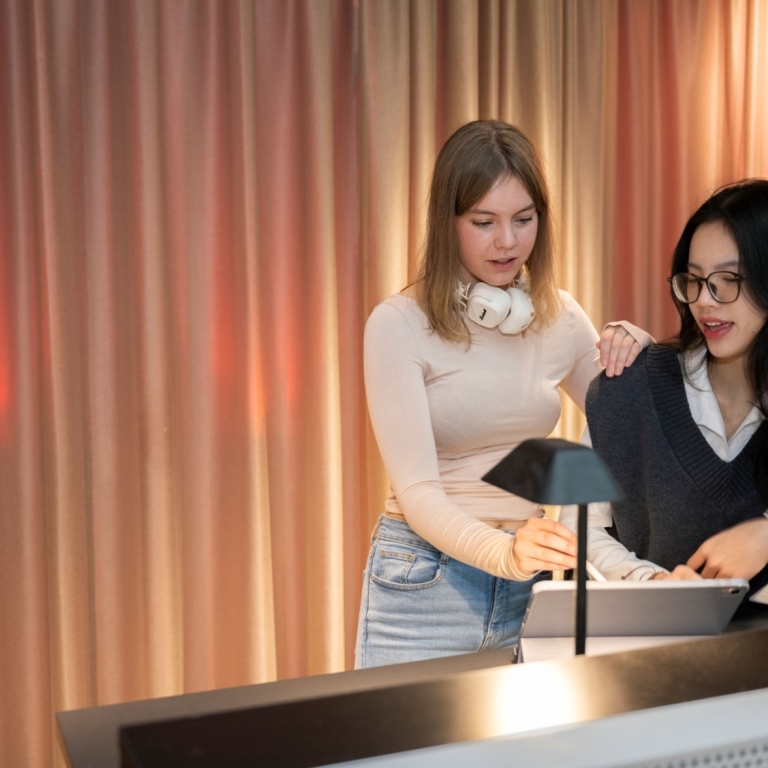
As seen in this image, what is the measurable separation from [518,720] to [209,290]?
1.87 m

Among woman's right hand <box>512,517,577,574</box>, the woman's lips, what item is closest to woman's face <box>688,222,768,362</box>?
the woman's lips

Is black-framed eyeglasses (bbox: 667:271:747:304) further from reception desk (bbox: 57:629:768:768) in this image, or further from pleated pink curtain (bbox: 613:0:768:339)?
pleated pink curtain (bbox: 613:0:768:339)

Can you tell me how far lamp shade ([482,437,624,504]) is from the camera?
0.83 meters

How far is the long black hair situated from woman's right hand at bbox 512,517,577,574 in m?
0.52

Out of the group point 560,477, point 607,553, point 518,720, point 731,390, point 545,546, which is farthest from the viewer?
point 731,390

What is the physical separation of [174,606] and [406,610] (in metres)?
0.99

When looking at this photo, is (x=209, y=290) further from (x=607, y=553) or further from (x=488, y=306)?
(x=607, y=553)

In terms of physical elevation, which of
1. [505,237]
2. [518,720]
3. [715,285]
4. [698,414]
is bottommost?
[518,720]

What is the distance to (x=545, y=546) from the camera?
4.43 feet

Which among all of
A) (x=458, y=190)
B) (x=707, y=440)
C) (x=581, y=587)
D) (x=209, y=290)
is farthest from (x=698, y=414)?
(x=209, y=290)

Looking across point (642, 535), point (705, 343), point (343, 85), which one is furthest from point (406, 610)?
point (343, 85)

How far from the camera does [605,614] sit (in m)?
1.12

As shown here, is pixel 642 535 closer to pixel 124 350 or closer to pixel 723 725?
pixel 723 725

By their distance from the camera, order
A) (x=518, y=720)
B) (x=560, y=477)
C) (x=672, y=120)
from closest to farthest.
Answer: (x=518, y=720) → (x=560, y=477) → (x=672, y=120)
